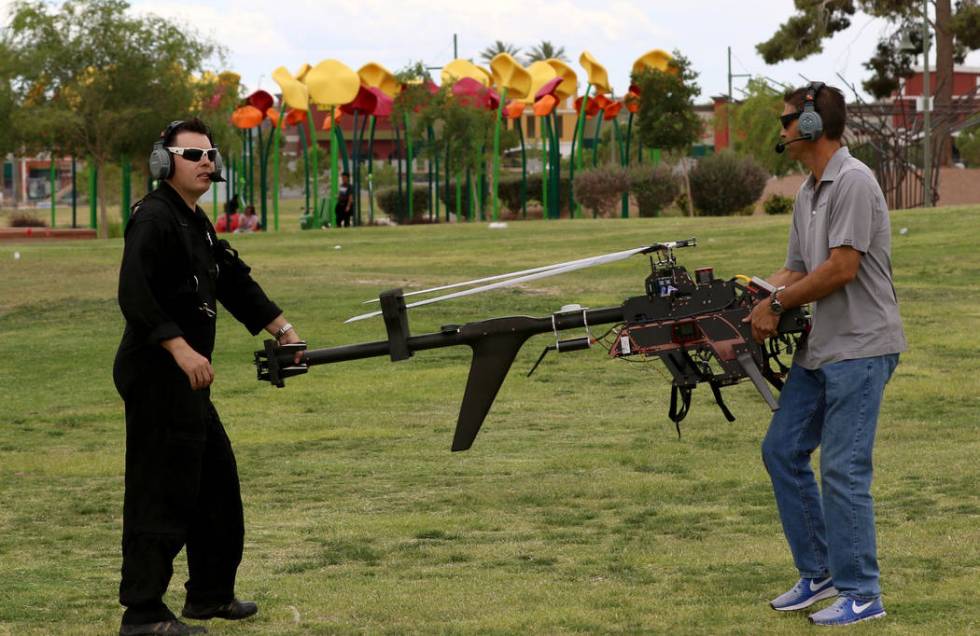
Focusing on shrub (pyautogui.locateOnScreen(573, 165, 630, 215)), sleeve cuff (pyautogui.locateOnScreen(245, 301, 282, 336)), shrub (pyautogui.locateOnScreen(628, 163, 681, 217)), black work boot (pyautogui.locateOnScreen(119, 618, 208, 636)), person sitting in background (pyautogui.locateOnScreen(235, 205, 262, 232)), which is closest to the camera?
black work boot (pyautogui.locateOnScreen(119, 618, 208, 636))

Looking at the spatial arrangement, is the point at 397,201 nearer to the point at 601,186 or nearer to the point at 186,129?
the point at 601,186

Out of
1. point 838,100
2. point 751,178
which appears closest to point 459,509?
point 838,100

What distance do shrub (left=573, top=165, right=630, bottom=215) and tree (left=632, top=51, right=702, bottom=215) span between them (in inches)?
241

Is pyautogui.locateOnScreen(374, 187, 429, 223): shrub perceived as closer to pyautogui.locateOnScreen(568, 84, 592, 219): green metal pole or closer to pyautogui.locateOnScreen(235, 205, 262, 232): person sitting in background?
pyautogui.locateOnScreen(568, 84, 592, 219): green metal pole

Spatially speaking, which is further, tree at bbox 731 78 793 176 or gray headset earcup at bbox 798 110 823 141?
tree at bbox 731 78 793 176

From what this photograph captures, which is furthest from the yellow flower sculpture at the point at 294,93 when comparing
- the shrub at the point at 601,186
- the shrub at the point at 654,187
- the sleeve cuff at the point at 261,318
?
the sleeve cuff at the point at 261,318

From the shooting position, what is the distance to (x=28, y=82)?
53.8 m

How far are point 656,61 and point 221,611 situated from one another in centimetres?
5300

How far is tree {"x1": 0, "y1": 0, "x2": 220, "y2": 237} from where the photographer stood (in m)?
52.1

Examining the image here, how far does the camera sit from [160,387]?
6145mm

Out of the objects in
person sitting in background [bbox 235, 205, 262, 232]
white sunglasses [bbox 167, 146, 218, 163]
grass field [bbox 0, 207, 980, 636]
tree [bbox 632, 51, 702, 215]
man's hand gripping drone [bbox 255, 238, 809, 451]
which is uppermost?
tree [bbox 632, 51, 702, 215]

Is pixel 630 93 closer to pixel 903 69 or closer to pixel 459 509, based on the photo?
pixel 903 69

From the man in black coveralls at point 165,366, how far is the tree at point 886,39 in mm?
52135

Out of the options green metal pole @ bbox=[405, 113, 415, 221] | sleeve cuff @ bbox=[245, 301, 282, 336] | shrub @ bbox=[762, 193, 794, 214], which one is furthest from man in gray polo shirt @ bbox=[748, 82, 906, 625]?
green metal pole @ bbox=[405, 113, 415, 221]
